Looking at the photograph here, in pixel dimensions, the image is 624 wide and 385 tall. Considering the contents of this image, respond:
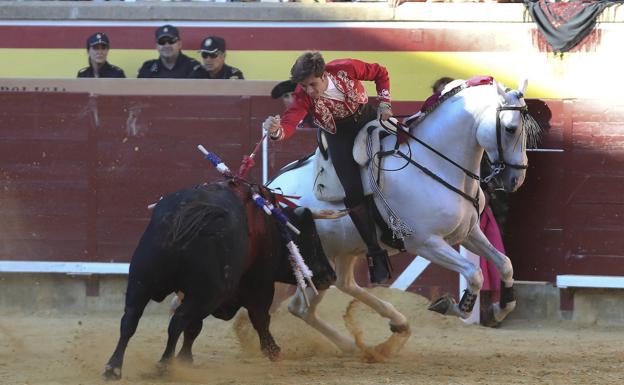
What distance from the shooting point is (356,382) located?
5992 millimetres

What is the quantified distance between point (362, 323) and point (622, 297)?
1.95 m

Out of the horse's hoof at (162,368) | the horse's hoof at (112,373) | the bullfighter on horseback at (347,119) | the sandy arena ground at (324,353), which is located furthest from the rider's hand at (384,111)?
the horse's hoof at (112,373)

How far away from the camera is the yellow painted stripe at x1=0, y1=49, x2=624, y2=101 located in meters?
9.87

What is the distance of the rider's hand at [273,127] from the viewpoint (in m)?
6.47

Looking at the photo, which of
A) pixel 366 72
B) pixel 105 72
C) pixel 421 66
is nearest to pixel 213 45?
pixel 105 72

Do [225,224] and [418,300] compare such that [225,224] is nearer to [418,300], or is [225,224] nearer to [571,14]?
[418,300]

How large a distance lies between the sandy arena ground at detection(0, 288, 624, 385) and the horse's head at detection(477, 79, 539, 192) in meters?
1.07

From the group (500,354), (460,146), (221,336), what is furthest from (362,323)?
(460,146)

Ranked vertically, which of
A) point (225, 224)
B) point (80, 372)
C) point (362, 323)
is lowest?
point (362, 323)

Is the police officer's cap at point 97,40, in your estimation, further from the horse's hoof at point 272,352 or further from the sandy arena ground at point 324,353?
the horse's hoof at point 272,352

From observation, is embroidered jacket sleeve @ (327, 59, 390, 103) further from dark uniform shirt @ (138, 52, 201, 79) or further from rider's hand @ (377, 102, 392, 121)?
dark uniform shirt @ (138, 52, 201, 79)

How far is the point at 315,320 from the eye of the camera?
7324 millimetres

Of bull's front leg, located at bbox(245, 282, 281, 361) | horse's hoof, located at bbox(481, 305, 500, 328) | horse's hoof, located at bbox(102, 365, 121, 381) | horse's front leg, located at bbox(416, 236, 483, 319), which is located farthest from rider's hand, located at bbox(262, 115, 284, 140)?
horse's hoof, located at bbox(481, 305, 500, 328)

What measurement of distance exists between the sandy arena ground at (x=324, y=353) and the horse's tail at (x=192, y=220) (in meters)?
0.74
